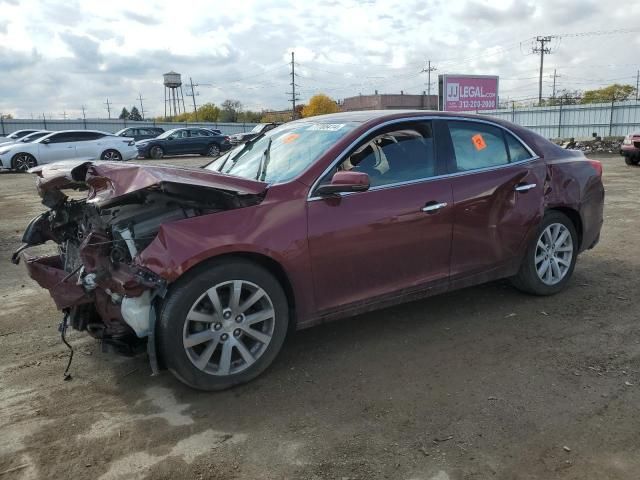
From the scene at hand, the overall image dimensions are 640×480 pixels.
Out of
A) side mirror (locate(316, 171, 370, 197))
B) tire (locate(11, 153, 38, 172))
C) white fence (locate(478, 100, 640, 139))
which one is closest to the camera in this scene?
side mirror (locate(316, 171, 370, 197))

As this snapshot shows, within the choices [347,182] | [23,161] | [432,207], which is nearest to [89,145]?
[23,161]

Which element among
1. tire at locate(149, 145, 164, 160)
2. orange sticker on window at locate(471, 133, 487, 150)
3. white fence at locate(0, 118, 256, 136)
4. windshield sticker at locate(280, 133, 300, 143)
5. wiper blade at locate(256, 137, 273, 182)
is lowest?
tire at locate(149, 145, 164, 160)

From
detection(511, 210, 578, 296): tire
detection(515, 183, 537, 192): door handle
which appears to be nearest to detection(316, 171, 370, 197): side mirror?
detection(515, 183, 537, 192): door handle

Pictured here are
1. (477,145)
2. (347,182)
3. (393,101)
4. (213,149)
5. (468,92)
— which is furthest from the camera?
(393,101)

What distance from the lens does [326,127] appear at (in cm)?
425

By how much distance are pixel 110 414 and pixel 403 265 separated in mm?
2173

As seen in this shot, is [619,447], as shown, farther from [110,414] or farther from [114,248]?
[114,248]

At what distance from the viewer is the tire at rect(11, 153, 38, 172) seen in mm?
20125

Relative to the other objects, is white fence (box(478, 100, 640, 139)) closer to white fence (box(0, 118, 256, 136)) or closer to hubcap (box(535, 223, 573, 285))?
white fence (box(0, 118, 256, 136))

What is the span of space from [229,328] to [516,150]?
2978mm

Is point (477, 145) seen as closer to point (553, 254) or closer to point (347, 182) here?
point (553, 254)

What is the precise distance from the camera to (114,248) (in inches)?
133

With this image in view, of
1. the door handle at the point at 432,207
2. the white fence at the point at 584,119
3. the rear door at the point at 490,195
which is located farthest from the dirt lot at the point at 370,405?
the white fence at the point at 584,119

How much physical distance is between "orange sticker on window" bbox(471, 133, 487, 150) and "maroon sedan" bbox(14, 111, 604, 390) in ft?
0.03
